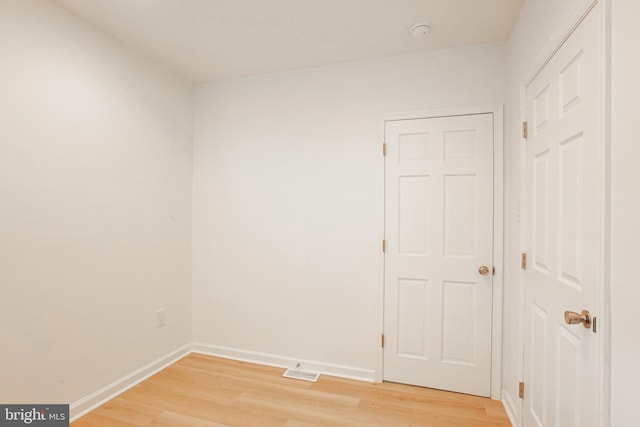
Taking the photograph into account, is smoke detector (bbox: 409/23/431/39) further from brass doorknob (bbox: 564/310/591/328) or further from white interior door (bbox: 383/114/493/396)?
brass doorknob (bbox: 564/310/591/328)

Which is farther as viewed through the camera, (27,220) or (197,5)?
(197,5)

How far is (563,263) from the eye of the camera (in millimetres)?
1354

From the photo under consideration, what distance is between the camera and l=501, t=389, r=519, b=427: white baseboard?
76.5 inches

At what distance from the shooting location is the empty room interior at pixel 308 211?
57.6 inches

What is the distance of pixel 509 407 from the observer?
2.07 meters

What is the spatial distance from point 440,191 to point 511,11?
122 centimetres

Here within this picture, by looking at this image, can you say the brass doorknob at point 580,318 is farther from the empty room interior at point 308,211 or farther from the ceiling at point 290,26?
the ceiling at point 290,26

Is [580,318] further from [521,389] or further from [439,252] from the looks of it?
[439,252]

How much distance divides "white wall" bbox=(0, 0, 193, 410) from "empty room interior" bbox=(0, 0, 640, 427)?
0.04 ft

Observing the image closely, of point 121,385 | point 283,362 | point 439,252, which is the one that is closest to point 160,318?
point 121,385

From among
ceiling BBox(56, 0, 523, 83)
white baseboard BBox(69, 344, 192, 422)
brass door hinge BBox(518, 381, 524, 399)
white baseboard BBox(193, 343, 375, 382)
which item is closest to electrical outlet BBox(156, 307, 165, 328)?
white baseboard BBox(69, 344, 192, 422)

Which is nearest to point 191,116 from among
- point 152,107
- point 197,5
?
point 152,107

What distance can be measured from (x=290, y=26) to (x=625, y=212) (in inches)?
82.4

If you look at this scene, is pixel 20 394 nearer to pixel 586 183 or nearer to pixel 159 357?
pixel 159 357
